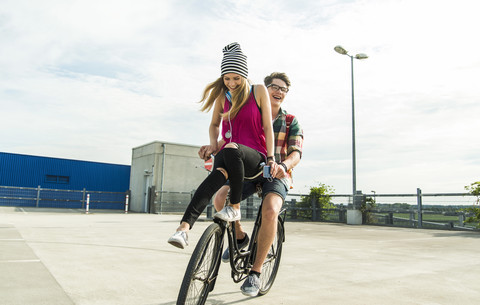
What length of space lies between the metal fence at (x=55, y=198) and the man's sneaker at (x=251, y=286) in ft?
64.8

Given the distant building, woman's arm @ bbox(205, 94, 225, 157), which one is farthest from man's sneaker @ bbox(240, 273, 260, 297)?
the distant building

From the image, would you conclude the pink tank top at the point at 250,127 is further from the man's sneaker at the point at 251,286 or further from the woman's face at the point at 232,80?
the man's sneaker at the point at 251,286

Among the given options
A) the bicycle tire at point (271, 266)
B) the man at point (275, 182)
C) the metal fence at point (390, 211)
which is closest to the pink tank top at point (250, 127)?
the man at point (275, 182)

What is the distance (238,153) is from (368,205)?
14596mm

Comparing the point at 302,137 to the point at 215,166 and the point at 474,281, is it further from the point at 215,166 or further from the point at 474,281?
the point at 474,281

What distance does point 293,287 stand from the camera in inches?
131

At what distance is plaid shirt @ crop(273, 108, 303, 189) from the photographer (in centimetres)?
303

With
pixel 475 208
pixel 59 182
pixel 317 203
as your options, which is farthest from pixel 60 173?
pixel 475 208

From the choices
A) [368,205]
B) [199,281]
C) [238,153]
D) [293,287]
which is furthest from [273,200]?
[368,205]

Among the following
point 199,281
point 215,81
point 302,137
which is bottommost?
point 199,281

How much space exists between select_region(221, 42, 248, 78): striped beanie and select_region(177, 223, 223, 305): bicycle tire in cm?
112

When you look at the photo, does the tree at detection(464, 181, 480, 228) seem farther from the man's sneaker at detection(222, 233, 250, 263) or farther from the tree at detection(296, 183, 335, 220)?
the man's sneaker at detection(222, 233, 250, 263)

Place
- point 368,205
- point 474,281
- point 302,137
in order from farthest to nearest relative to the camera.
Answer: point 368,205 → point 474,281 → point 302,137

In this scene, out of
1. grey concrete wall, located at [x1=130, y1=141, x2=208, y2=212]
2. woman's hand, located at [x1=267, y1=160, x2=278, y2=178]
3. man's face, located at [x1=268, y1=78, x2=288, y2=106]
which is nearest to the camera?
woman's hand, located at [x1=267, y1=160, x2=278, y2=178]
